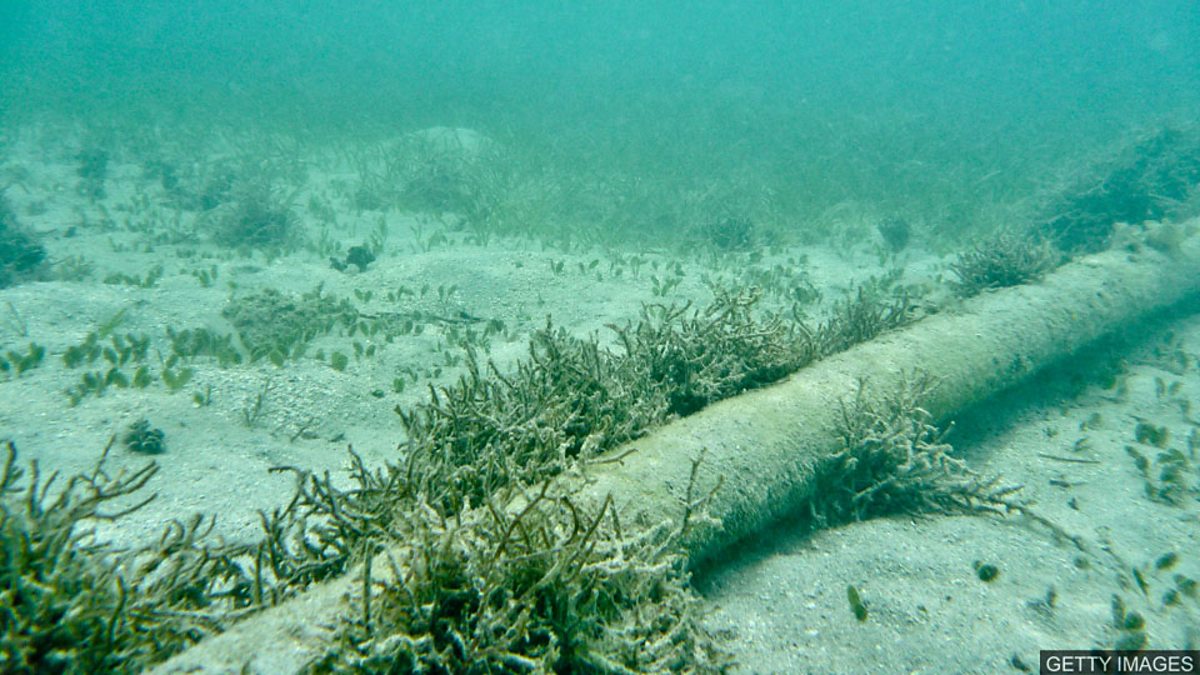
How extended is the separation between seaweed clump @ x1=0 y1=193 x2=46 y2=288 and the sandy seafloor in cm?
73

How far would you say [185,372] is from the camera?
593 cm

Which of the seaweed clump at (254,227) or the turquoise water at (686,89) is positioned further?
the turquoise water at (686,89)

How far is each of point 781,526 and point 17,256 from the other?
12.1 m

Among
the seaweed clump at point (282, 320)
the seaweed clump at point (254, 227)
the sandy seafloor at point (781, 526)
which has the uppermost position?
the seaweed clump at point (254, 227)

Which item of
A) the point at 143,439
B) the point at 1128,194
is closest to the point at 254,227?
the point at 143,439

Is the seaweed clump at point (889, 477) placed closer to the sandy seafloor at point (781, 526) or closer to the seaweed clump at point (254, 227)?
the sandy seafloor at point (781, 526)

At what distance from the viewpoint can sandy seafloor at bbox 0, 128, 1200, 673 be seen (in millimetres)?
2980

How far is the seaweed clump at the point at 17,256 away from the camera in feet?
28.6

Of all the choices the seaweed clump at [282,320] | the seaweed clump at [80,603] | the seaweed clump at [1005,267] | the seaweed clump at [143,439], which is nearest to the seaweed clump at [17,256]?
the seaweed clump at [282,320]

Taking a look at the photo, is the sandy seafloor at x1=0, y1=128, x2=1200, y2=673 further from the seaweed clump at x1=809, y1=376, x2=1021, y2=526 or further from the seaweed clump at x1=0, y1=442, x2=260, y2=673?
the seaweed clump at x1=0, y1=442, x2=260, y2=673

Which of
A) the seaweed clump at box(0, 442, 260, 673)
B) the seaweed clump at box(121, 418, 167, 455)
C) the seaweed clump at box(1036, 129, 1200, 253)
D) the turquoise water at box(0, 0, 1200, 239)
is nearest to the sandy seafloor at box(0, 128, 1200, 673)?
the seaweed clump at box(121, 418, 167, 455)

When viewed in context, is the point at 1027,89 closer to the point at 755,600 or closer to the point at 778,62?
the point at 778,62

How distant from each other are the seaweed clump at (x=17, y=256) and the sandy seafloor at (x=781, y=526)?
73 centimetres

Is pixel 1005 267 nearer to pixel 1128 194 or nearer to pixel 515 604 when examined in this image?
pixel 515 604
